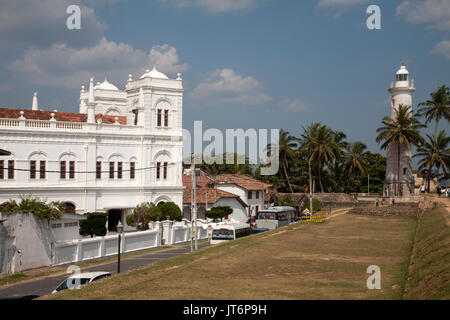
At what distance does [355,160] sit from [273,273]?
196 feet

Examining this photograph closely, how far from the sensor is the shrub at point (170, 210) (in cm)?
4375

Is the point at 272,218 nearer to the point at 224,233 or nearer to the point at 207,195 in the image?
the point at 224,233

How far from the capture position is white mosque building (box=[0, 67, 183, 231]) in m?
40.2

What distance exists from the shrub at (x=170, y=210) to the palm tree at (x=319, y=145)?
29.3m

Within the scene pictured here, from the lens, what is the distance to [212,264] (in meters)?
18.4

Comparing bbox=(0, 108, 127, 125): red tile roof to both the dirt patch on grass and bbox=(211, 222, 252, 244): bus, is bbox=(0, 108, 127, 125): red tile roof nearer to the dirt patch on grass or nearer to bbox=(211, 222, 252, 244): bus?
bbox=(211, 222, 252, 244): bus

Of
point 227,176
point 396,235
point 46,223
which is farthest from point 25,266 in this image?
point 227,176

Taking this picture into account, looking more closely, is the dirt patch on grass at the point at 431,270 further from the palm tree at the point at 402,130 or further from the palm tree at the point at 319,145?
the palm tree at the point at 319,145

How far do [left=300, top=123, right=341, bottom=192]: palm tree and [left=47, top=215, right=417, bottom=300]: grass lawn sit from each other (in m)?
43.6

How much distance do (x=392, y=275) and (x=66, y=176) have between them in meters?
32.2

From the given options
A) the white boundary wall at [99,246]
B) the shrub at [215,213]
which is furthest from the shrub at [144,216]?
the shrub at [215,213]

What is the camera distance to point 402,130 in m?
58.8

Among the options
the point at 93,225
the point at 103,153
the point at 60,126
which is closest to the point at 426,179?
the point at 103,153

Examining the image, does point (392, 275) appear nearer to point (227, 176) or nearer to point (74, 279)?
point (74, 279)
